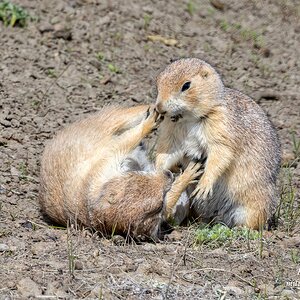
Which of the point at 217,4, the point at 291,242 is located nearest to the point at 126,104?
the point at 291,242

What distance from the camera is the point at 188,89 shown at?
641 cm

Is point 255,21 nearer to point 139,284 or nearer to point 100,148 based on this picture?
point 100,148

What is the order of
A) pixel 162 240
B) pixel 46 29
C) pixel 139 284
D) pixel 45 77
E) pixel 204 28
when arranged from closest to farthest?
pixel 139 284
pixel 162 240
pixel 45 77
pixel 46 29
pixel 204 28

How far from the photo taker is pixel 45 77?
904cm

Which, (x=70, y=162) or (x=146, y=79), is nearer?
(x=70, y=162)

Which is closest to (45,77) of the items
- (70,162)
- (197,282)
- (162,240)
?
(70,162)

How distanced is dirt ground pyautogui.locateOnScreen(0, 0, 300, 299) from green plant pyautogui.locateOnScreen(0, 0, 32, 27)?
91 mm

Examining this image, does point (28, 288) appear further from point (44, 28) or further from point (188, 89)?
point (44, 28)

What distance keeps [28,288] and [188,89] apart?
6.37 ft

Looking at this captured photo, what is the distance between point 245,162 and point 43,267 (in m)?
1.91

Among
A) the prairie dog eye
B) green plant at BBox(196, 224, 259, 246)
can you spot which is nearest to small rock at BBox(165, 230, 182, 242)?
green plant at BBox(196, 224, 259, 246)

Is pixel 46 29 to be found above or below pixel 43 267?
above

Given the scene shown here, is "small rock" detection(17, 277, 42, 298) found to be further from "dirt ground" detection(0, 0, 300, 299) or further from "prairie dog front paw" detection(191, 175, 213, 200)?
"prairie dog front paw" detection(191, 175, 213, 200)

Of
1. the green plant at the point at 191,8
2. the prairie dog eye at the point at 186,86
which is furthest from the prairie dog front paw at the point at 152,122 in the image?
the green plant at the point at 191,8
